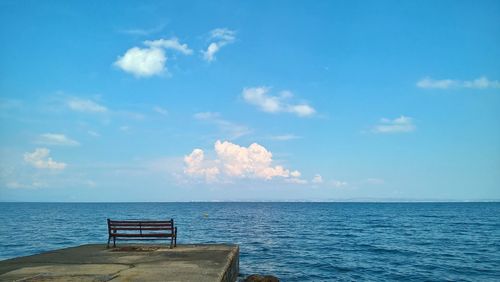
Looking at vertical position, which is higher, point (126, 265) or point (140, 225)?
point (140, 225)

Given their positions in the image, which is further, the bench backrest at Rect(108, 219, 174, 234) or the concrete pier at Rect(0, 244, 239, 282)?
the bench backrest at Rect(108, 219, 174, 234)

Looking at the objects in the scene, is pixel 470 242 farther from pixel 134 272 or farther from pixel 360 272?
pixel 134 272

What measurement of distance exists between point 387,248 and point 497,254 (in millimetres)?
7648

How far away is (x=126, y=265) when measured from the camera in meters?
10.1

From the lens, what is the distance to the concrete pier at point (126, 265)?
28.3 ft

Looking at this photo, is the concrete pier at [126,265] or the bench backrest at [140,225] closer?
the concrete pier at [126,265]

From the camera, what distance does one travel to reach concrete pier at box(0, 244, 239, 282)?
8617 mm

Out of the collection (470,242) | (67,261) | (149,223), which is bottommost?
(470,242)

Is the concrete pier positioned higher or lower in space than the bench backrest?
lower

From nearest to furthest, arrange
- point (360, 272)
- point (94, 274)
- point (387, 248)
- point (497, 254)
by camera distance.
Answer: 1. point (94, 274)
2. point (360, 272)
3. point (497, 254)
4. point (387, 248)

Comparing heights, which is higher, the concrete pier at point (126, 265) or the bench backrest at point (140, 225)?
the bench backrest at point (140, 225)

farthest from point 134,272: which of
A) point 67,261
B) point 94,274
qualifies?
point 67,261

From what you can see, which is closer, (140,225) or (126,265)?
(126,265)

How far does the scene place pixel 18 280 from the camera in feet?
27.3
